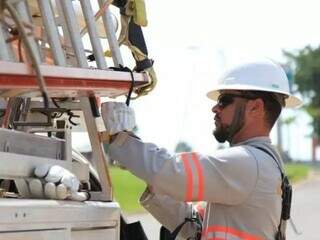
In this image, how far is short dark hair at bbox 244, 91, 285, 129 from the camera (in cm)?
373

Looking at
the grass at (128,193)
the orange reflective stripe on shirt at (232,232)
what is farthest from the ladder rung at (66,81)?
the grass at (128,193)

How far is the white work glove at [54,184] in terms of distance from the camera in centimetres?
296

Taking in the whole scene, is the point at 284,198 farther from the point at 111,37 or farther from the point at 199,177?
the point at 111,37

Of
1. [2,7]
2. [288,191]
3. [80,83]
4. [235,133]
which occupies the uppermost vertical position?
[2,7]

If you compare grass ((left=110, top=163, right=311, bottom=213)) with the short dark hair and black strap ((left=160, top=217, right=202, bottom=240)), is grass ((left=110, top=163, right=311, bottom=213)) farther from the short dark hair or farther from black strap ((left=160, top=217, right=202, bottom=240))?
the short dark hair

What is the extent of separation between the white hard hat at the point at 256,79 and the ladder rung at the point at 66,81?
0.51 metres

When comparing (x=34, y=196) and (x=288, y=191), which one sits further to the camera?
(x=288, y=191)

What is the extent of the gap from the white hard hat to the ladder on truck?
1.65ft

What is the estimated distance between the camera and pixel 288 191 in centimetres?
368

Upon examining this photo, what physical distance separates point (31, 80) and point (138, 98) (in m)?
0.88

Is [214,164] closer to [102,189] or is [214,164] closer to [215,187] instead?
A: [215,187]

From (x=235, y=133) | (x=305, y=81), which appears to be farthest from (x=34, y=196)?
(x=305, y=81)

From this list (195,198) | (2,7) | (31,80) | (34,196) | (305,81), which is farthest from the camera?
(305,81)

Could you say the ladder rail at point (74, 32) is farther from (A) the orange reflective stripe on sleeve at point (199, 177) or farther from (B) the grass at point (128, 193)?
(B) the grass at point (128, 193)
